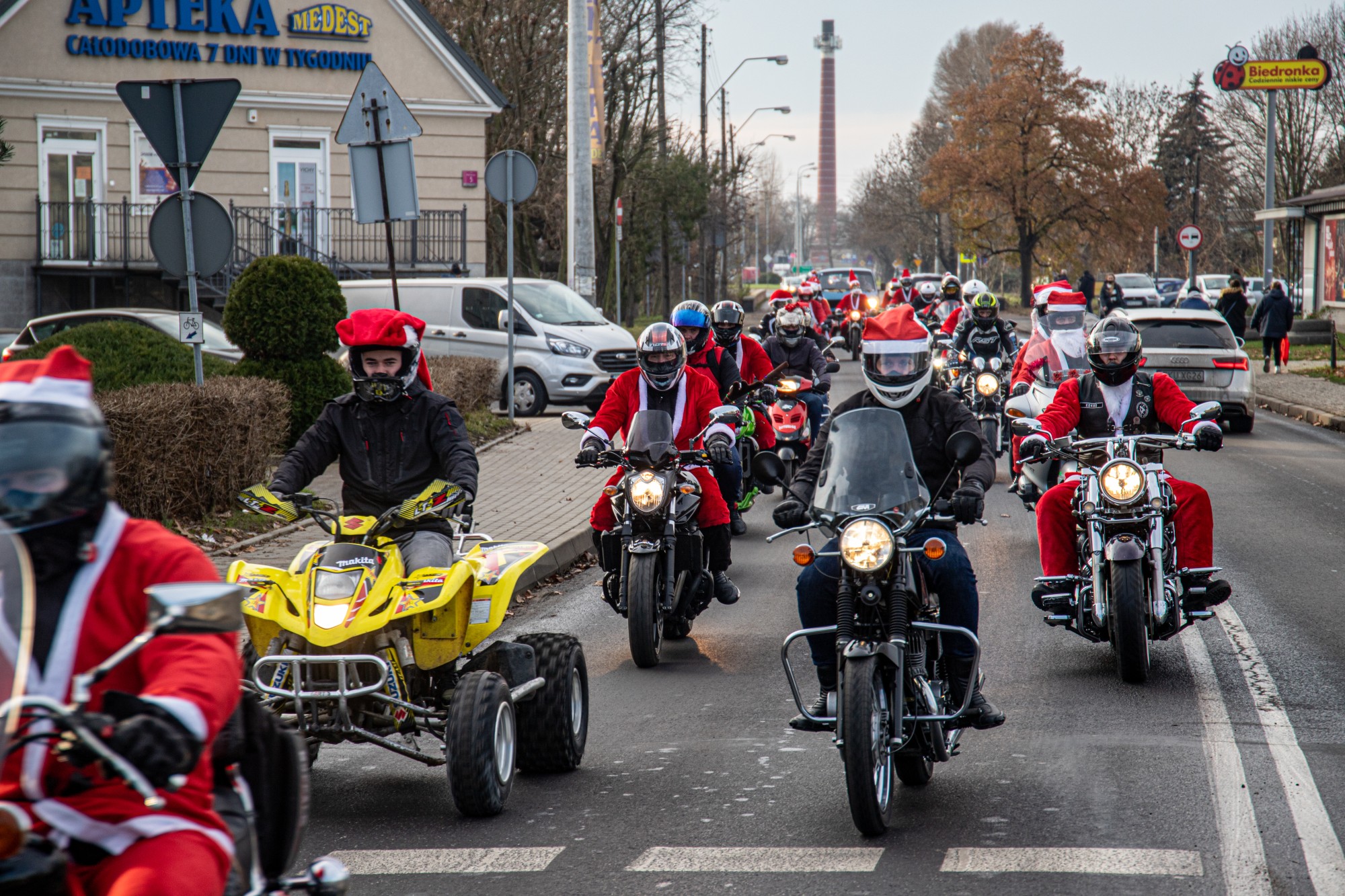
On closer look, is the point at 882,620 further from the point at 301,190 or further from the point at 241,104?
the point at 301,190

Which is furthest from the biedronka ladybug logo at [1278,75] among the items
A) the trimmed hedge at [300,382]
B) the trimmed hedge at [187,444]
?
the trimmed hedge at [187,444]

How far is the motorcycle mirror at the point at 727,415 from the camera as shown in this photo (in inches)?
323

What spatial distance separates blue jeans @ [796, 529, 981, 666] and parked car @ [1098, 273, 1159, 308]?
46.0 meters

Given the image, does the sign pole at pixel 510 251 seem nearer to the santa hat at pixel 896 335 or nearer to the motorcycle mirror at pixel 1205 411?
the motorcycle mirror at pixel 1205 411

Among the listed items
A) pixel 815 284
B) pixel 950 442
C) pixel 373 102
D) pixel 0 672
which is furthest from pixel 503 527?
pixel 815 284

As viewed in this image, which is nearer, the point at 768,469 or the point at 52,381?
the point at 52,381

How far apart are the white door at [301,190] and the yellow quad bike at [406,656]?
85.1ft

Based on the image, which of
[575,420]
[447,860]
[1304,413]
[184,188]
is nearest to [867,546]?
[447,860]

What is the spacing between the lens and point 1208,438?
749cm

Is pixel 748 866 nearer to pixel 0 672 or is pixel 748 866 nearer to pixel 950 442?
pixel 950 442

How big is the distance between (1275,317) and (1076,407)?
2250cm

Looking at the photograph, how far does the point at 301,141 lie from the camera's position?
102 feet

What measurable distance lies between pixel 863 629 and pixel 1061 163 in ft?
221

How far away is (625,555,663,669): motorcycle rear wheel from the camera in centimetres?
769
